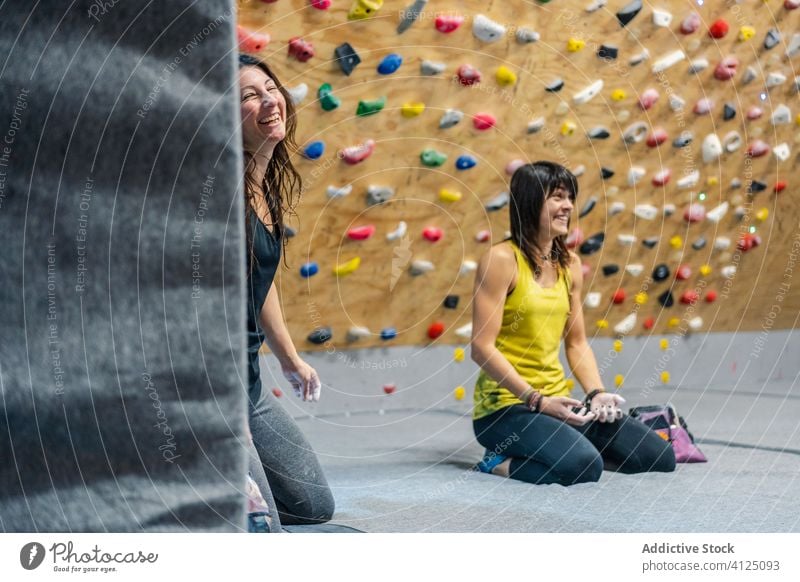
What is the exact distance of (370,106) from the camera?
1.77 meters

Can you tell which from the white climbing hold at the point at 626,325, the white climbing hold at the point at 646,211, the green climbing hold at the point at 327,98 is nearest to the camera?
the green climbing hold at the point at 327,98

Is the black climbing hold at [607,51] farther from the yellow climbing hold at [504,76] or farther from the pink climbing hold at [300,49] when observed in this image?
Answer: the pink climbing hold at [300,49]

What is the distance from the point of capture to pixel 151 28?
0.66 m

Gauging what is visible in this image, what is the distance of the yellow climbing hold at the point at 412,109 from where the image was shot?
1806mm

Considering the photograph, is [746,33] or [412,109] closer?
[412,109]

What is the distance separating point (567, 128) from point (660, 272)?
0.52 meters

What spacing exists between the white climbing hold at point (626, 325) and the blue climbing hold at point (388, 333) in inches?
24.6

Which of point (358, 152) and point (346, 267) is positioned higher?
point (358, 152)

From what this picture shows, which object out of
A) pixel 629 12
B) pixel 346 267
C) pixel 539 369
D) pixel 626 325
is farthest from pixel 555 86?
pixel 626 325

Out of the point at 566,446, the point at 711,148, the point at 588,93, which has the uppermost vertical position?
the point at 588,93

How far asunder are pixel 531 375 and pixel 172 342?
39.3 inches

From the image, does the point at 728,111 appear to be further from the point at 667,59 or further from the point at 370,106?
the point at 370,106

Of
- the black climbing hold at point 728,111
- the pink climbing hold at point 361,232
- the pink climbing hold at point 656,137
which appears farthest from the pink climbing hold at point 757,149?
the pink climbing hold at point 361,232

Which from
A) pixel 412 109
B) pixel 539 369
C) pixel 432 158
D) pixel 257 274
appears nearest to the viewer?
pixel 257 274
